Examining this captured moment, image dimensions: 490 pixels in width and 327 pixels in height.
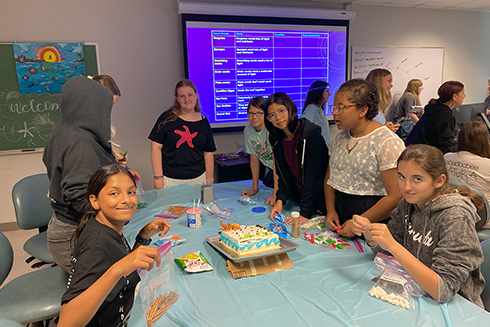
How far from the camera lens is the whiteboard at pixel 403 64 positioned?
5.11m

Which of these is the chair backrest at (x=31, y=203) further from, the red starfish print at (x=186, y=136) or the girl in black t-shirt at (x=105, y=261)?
the girl in black t-shirt at (x=105, y=261)

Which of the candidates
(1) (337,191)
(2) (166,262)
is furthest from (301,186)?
(2) (166,262)

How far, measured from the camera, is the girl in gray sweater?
1.18 metres

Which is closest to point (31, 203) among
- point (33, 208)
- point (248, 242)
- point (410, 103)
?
point (33, 208)

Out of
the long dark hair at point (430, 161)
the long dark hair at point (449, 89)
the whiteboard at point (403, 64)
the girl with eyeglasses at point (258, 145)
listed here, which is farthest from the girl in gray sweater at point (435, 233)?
the whiteboard at point (403, 64)

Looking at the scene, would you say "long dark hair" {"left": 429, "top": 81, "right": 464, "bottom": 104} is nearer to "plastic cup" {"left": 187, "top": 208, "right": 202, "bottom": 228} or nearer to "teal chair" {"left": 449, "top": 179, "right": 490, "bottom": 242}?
"teal chair" {"left": 449, "top": 179, "right": 490, "bottom": 242}

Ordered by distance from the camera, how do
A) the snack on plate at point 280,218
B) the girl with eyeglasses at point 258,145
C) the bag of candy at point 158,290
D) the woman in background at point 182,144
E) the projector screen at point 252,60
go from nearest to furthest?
the bag of candy at point 158,290
the snack on plate at point 280,218
the girl with eyeglasses at point 258,145
the woman in background at point 182,144
the projector screen at point 252,60

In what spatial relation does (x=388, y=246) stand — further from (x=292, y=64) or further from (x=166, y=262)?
(x=292, y=64)

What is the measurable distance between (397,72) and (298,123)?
402 centimetres

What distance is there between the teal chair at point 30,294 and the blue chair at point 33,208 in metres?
0.49

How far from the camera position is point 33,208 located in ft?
7.59

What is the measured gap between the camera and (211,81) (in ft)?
14.1

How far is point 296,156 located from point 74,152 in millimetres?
1361

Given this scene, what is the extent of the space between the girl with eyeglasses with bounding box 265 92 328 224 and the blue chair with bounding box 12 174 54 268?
1.63m
